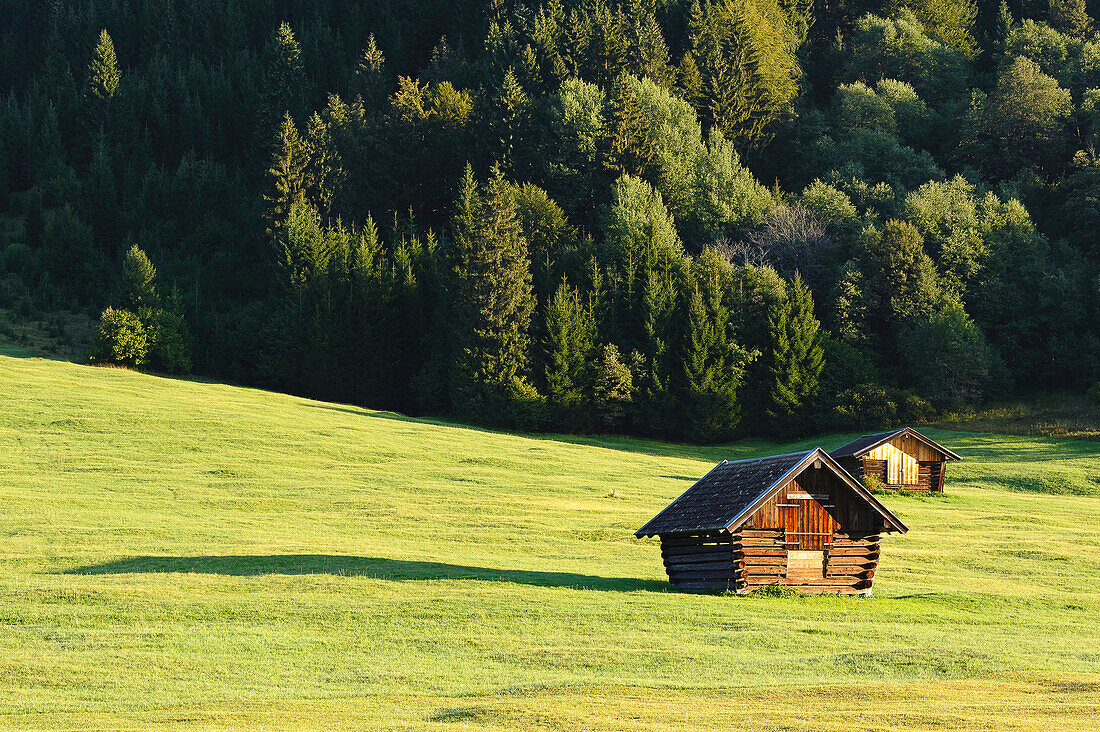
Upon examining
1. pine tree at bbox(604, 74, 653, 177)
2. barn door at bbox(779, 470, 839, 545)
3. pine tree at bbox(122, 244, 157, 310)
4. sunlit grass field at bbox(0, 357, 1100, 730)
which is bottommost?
sunlit grass field at bbox(0, 357, 1100, 730)

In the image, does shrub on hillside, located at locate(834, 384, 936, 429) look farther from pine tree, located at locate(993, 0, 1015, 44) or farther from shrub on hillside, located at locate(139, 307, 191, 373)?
pine tree, located at locate(993, 0, 1015, 44)

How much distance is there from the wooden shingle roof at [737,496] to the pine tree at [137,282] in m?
63.3

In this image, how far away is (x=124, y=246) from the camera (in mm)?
106750

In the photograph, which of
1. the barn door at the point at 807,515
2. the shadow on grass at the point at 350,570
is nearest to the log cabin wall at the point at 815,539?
the barn door at the point at 807,515

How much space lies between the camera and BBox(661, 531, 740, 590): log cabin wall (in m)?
35.5

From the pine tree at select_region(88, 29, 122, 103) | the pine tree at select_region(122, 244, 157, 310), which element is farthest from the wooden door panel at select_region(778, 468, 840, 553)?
the pine tree at select_region(88, 29, 122, 103)

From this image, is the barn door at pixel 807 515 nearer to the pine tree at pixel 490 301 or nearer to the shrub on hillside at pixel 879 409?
the pine tree at pixel 490 301

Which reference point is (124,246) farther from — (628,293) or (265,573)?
(265,573)

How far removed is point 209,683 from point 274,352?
69.5m

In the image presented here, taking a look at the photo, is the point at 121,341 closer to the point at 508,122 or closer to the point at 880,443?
the point at 508,122

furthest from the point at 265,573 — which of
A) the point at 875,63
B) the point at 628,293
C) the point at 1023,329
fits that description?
the point at 875,63

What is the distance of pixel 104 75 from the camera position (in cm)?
12762

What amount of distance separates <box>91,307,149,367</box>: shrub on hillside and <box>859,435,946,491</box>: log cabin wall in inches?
2119

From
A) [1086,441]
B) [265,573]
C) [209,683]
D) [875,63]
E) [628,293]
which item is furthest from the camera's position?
[875,63]
